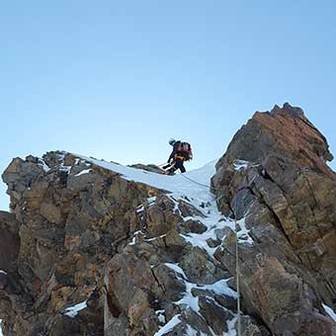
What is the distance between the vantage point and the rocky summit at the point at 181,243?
2145 cm

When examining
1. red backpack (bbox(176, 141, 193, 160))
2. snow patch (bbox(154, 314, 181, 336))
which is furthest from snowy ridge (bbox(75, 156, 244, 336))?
red backpack (bbox(176, 141, 193, 160))

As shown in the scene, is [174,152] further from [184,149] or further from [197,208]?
[197,208]

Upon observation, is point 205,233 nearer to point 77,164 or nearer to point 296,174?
point 296,174

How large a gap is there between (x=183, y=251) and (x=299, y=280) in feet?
18.2

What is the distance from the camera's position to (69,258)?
103 ft

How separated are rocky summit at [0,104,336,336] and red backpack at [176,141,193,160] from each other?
3.67 m

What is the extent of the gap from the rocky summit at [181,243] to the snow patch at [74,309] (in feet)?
0.16

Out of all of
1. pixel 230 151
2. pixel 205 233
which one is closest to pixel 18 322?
pixel 205 233

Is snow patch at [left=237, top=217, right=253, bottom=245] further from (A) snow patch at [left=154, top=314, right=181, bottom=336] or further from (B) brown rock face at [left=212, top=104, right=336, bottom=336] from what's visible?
(A) snow patch at [left=154, top=314, right=181, bottom=336]

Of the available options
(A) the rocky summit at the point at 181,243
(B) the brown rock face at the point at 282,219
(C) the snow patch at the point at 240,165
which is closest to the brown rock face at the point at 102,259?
(A) the rocky summit at the point at 181,243

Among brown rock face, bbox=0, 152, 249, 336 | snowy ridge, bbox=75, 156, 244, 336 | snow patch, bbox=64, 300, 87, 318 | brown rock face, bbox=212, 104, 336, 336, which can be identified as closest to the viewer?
brown rock face, bbox=212, 104, 336, 336

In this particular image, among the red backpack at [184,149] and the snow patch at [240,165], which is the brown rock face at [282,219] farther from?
the red backpack at [184,149]

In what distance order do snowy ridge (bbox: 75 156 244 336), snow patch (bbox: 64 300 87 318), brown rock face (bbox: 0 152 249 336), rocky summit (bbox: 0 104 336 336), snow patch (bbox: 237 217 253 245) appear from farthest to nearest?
snow patch (bbox: 64 300 87 318) < snow patch (bbox: 237 217 253 245) < brown rock face (bbox: 0 152 249 336) < snowy ridge (bbox: 75 156 244 336) < rocky summit (bbox: 0 104 336 336)

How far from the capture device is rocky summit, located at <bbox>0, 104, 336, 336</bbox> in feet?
70.4
